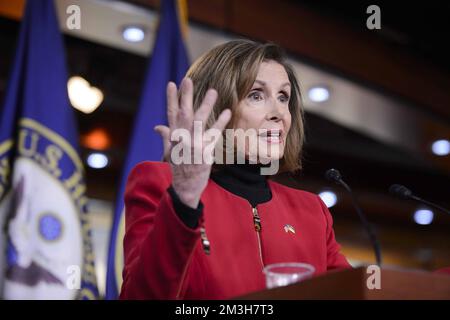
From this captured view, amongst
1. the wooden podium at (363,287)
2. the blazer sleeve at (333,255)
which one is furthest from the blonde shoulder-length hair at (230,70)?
the wooden podium at (363,287)

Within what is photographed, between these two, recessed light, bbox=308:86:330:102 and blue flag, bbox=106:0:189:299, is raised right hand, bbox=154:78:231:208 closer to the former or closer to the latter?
blue flag, bbox=106:0:189:299

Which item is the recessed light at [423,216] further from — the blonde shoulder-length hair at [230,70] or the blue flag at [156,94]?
the blonde shoulder-length hair at [230,70]

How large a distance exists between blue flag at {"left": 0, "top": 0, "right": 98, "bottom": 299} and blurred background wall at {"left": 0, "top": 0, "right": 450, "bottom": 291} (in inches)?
25.4

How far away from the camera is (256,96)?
1719 millimetres

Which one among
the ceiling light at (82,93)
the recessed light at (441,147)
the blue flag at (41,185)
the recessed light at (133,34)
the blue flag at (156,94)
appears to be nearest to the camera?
the blue flag at (41,185)

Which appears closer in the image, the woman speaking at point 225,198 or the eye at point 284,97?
the woman speaking at point 225,198

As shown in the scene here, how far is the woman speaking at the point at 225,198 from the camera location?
1.24 meters

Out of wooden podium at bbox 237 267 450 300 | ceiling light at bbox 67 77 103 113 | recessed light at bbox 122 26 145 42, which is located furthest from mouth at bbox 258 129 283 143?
ceiling light at bbox 67 77 103 113

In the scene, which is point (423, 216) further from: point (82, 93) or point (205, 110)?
point (205, 110)

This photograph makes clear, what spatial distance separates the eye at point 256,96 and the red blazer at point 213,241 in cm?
21

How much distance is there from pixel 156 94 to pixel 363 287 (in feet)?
7.28

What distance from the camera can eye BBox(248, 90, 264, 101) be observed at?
1.71m
